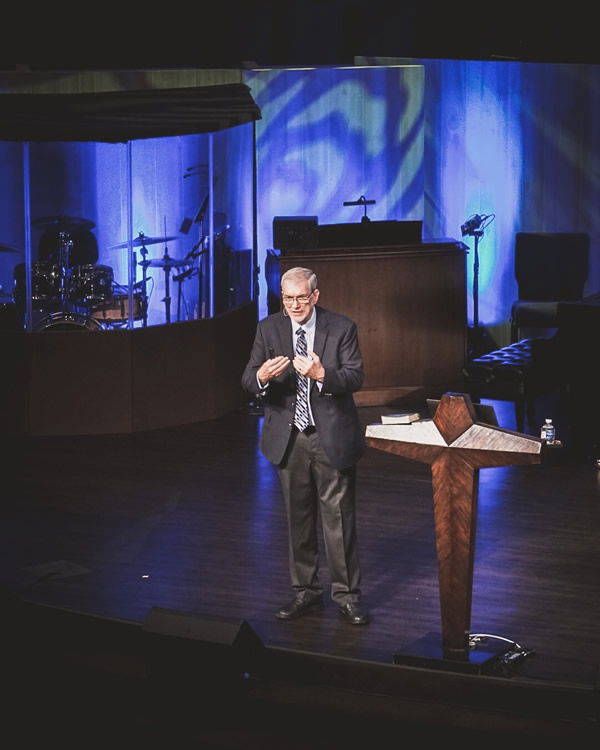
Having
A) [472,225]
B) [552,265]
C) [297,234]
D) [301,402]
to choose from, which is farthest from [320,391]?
[552,265]

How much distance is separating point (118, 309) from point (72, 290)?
1.15 feet

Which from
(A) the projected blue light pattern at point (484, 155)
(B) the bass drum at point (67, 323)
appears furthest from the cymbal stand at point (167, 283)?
(A) the projected blue light pattern at point (484, 155)

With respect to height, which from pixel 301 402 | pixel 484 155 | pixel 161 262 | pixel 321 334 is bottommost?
pixel 301 402

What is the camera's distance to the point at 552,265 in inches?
459

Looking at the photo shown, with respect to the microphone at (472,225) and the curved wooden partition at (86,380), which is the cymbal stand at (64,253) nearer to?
the curved wooden partition at (86,380)

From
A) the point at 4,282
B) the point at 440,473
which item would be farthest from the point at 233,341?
the point at 440,473

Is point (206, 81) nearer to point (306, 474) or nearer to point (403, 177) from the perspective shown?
point (403, 177)

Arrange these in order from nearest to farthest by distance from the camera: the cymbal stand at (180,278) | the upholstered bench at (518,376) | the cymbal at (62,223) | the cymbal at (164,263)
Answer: the upholstered bench at (518,376), the cymbal at (62,223), the cymbal at (164,263), the cymbal stand at (180,278)

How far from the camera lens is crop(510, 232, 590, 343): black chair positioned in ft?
38.2

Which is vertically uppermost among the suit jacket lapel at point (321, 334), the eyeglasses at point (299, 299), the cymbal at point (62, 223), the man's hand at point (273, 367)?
the cymbal at point (62, 223)

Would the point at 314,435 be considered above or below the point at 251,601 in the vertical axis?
above

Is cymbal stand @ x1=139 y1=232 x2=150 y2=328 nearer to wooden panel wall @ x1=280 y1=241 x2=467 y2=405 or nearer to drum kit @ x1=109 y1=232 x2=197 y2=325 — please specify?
drum kit @ x1=109 y1=232 x2=197 y2=325

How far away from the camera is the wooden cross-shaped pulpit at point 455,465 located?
4.91 metres

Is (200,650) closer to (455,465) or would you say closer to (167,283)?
(455,465)
